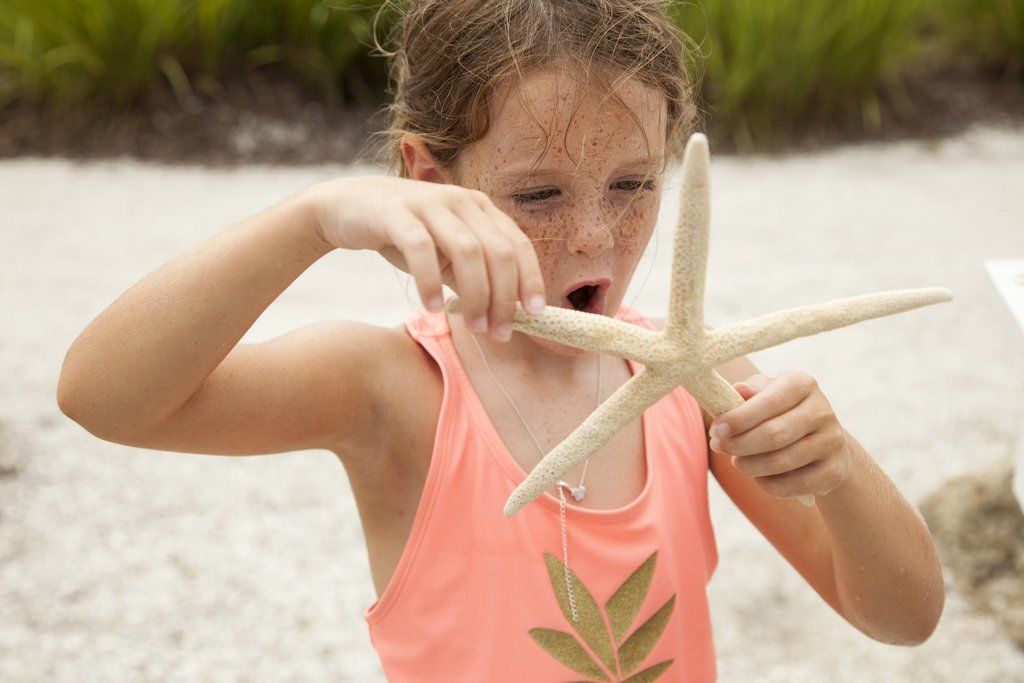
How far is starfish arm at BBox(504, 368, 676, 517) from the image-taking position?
1079 mm

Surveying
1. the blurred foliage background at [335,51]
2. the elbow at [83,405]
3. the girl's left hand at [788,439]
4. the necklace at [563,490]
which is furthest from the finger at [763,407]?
the blurred foliage background at [335,51]

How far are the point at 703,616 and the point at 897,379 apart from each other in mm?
3533

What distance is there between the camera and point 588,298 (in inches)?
56.7

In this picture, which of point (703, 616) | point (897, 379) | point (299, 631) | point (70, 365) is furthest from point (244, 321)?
point (897, 379)

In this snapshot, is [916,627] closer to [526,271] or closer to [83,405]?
[526,271]

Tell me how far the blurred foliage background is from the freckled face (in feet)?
17.9

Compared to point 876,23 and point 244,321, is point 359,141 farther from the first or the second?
point 244,321

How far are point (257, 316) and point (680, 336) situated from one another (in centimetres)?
49

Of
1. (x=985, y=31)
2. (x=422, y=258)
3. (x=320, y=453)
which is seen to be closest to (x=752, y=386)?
(x=422, y=258)

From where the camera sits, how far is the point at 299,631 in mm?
3373

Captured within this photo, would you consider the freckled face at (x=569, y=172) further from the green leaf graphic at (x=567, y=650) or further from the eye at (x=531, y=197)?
the green leaf graphic at (x=567, y=650)

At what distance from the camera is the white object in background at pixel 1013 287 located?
182cm

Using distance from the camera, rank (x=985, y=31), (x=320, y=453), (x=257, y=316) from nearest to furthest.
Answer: (x=257, y=316)
(x=320, y=453)
(x=985, y=31)

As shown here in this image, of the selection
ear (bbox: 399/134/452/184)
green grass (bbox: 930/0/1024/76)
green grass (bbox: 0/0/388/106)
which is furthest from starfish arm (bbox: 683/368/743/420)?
green grass (bbox: 930/0/1024/76)
